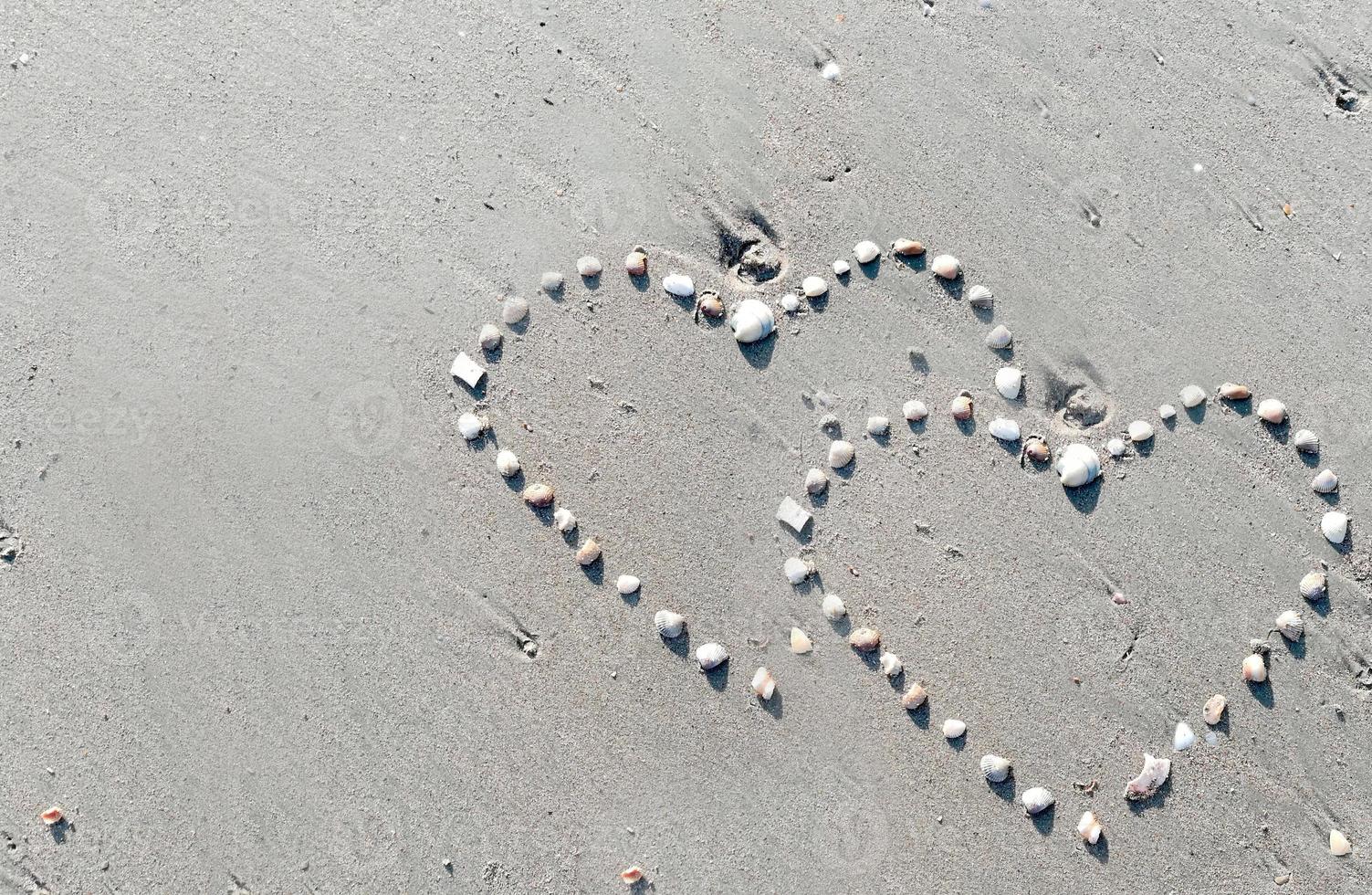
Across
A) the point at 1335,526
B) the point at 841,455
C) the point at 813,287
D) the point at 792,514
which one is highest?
the point at 1335,526

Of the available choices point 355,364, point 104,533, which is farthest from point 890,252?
point 104,533

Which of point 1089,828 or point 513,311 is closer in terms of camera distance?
point 1089,828

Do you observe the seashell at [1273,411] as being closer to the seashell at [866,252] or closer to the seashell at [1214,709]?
the seashell at [1214,709]

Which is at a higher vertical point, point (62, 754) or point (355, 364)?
point (355, 364)

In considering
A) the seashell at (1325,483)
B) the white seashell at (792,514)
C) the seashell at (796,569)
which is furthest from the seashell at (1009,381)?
the seashell at (1325,483)

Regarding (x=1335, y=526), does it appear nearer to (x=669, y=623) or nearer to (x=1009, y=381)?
(x=1009, y=381)

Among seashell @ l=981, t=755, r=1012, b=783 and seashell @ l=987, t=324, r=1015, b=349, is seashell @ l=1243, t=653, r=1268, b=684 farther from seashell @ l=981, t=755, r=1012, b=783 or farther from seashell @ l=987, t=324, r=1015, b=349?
seashell @ l=987, t=324, r=1015, b=349

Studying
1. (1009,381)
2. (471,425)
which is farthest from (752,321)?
(471,425)

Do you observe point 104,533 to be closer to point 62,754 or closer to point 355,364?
point 62,754
